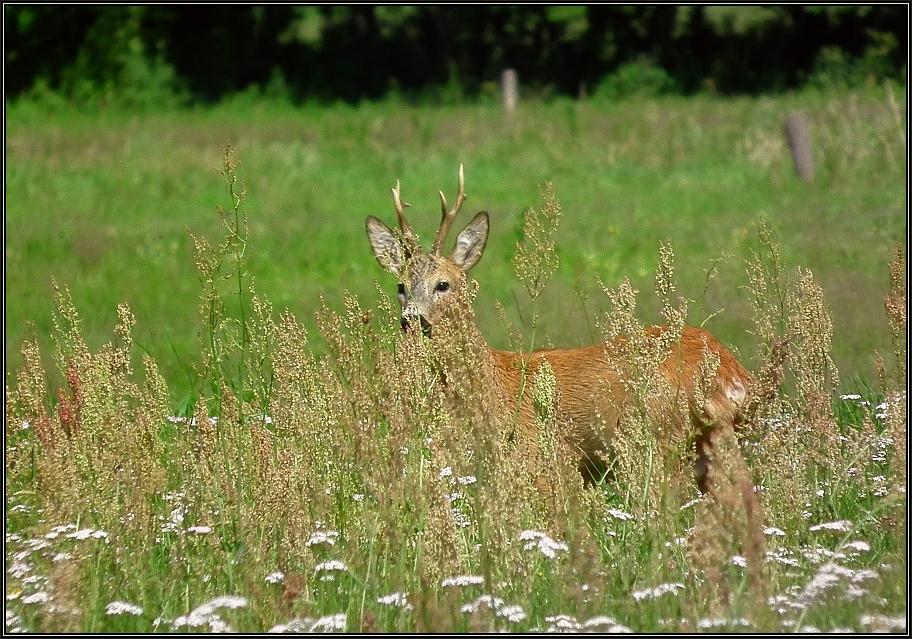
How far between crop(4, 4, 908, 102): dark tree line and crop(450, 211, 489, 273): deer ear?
26.6 meters

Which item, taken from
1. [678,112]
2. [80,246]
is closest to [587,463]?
[80,246]

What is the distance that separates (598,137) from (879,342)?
15.4 m

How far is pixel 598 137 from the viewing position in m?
22.0

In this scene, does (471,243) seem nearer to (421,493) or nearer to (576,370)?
(576,370)

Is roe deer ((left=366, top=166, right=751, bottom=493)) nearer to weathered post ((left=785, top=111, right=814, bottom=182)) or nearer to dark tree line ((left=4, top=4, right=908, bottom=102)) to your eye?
weathered post ((left=785, top=111, right=814, bottom=182))

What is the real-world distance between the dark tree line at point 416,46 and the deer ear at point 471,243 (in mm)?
26603

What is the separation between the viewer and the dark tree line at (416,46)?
33219 millimetres

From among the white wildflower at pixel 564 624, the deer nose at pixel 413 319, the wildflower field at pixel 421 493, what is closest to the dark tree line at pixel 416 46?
the deer nose at pixel 413 319

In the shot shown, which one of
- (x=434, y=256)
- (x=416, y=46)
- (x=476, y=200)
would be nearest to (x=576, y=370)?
(x=434, y=256)

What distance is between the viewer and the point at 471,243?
22.0ft

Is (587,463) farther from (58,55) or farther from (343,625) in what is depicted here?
(58,55)

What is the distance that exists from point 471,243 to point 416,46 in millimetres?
31459

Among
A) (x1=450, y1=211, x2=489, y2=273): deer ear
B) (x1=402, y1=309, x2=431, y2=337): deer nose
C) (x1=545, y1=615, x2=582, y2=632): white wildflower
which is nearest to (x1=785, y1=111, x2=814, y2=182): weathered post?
(x1=450, y1=211, x2=489, y2=273): deer ear

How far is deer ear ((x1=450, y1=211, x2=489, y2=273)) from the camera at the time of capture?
659cm
